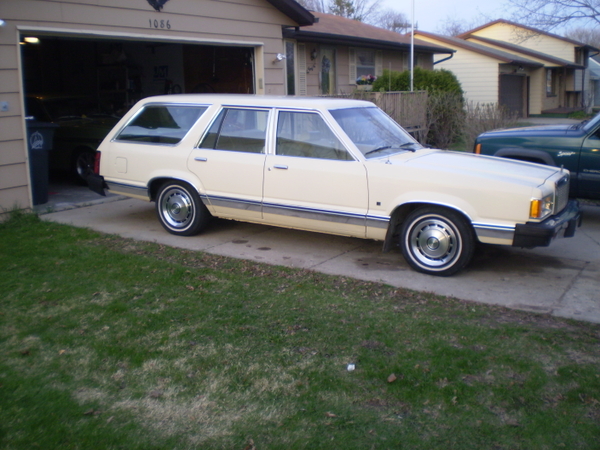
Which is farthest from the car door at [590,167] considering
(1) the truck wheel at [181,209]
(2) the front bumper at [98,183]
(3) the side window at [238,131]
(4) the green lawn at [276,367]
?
(2) the front bumper at [98,183]

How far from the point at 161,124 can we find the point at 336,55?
11.3m

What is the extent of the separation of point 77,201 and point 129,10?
10.4 ft

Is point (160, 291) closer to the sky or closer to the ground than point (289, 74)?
closer to the ground

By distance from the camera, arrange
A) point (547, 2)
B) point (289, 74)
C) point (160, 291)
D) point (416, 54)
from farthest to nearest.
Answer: point (416, 54) → point (547, 2) → point (289, 74) → point (160, 291)

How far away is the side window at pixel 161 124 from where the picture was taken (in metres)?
7.44

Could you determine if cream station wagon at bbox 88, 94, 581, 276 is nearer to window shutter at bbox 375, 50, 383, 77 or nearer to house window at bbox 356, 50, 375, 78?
Answer: house window at bbox 356, 50, 375, 78

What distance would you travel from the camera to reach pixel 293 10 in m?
12.0

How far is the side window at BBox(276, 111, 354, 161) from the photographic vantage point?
21.1ft

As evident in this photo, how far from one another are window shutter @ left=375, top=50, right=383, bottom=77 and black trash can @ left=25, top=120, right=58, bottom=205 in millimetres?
13199

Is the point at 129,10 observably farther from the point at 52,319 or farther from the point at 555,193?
the point at 555,193

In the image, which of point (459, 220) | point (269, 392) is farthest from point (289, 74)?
point (269, 392)

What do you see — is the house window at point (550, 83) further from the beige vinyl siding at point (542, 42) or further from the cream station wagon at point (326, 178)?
the cream station wagon at point (326, 178)

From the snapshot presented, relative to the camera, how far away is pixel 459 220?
5.85 metres

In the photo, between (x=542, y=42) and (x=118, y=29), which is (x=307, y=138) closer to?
(x=118, y=29)
